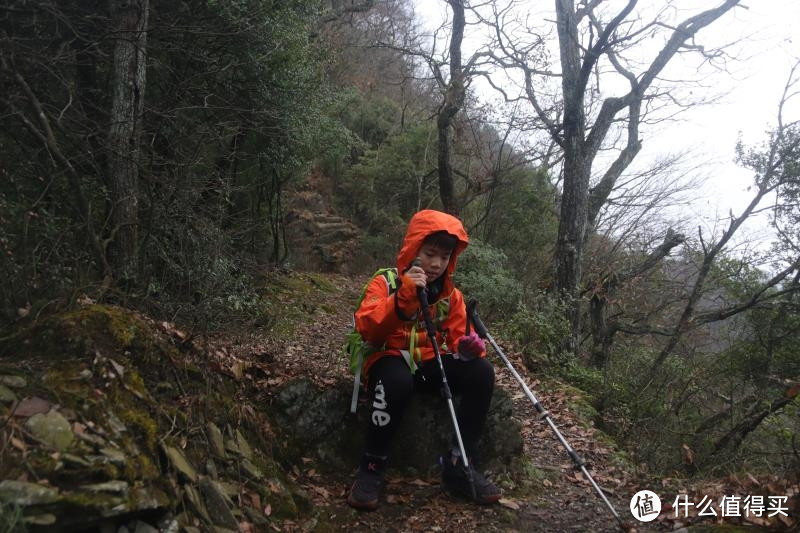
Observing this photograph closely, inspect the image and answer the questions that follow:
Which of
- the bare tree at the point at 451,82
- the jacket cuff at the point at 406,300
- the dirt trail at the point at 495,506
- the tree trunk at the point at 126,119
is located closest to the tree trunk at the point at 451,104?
the bare tree at the point at 451,82

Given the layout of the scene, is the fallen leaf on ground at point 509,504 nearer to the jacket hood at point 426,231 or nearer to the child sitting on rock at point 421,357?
the child sitting on rock at point 421,357

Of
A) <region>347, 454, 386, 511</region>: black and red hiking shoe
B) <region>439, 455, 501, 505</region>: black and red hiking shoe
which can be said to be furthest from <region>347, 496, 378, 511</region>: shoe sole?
<region>439, 455, 501, 505</region>: black and red hiking shoe

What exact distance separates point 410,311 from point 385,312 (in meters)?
0.17

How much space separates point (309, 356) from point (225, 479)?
12.5 feet

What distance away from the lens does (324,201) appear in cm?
1900

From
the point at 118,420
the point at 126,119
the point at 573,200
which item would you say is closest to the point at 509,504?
the point at 118,420

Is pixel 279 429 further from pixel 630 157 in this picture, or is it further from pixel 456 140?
pixel 456 140

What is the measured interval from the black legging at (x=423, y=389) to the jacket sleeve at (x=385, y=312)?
26cm

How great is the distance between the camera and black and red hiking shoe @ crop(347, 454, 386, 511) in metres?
3.41

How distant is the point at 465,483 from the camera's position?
144 inches

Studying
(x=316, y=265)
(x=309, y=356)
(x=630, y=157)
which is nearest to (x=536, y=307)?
(x=309, y=356)

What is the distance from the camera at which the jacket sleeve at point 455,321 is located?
395 cm

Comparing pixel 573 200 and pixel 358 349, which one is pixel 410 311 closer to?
pixel 358 349

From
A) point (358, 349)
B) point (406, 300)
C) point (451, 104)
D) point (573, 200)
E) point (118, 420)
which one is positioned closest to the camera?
point (118, 420)
